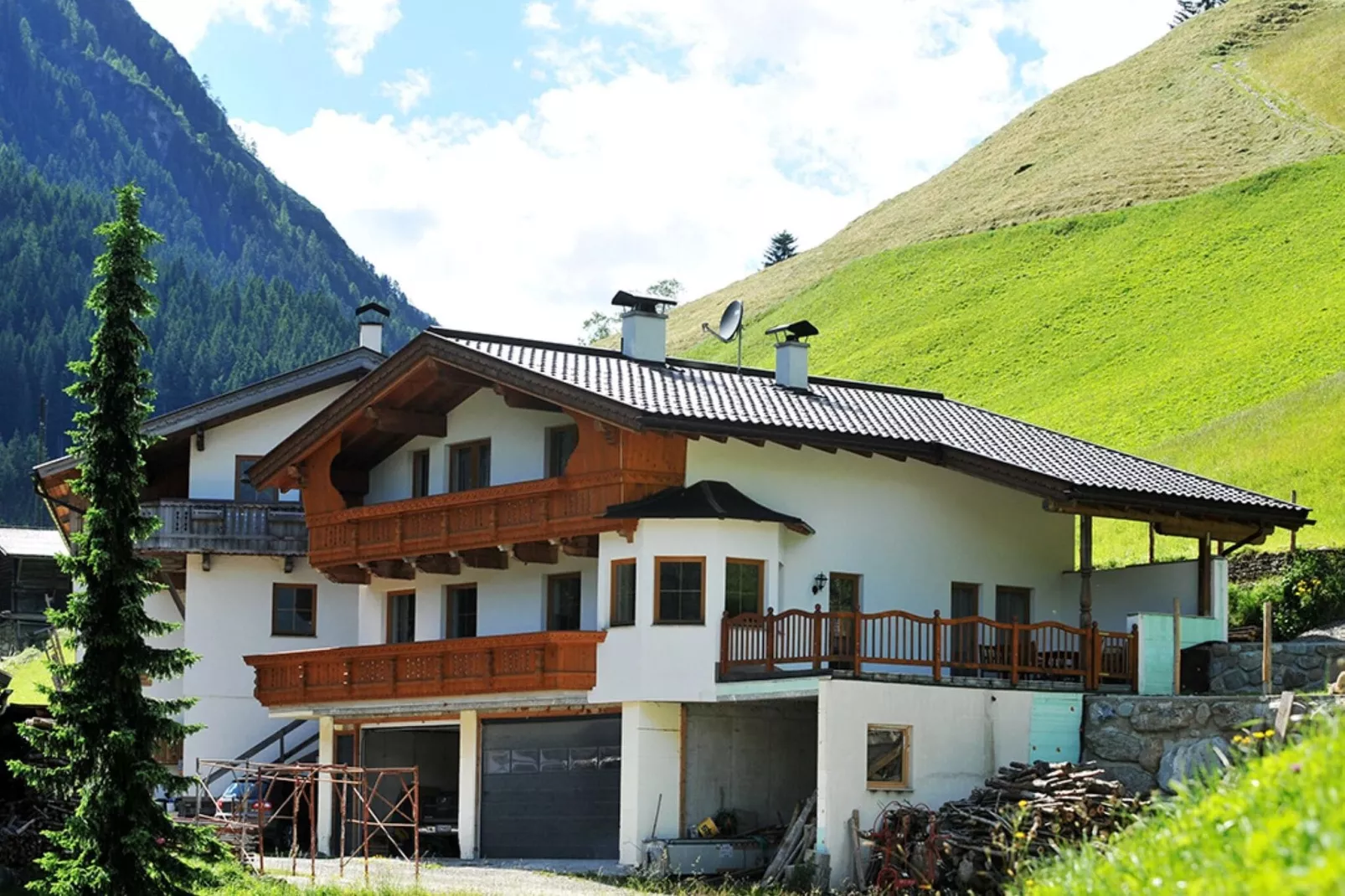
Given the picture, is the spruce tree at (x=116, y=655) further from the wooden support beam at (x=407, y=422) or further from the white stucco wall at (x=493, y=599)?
Result: the wooden support beam at (x=407, y=422)

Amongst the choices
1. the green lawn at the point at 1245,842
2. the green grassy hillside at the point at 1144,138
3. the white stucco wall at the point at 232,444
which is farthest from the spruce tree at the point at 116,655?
the green grassy hillside at the point at 1144,138

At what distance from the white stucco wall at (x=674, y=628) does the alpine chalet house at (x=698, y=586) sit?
0.14ft

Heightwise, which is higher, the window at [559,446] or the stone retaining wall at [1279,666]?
the window at [559,446]

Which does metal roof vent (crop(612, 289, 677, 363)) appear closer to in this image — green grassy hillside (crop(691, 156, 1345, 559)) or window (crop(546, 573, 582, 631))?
window (crop(546, 573, 582, 631))

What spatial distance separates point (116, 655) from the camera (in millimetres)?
23891

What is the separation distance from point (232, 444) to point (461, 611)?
898 centimetres

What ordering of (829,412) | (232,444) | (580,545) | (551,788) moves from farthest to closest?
(232,444)
(829,412)
(551,788)
(580,545)

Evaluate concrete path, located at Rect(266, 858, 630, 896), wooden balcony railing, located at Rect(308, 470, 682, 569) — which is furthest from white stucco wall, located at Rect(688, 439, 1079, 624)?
concrete path, located at Rect(266, 858, 630, 896)

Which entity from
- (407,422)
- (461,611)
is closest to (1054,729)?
(461,611)

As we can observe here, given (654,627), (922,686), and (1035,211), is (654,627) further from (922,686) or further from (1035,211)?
(1035,211)

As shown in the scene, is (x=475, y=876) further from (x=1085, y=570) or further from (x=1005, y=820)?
(x=1085, y=570)

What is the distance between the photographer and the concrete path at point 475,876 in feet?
81.6

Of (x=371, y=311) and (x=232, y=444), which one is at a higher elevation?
(x=371, y=311)

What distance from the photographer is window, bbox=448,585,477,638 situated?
113 feet
